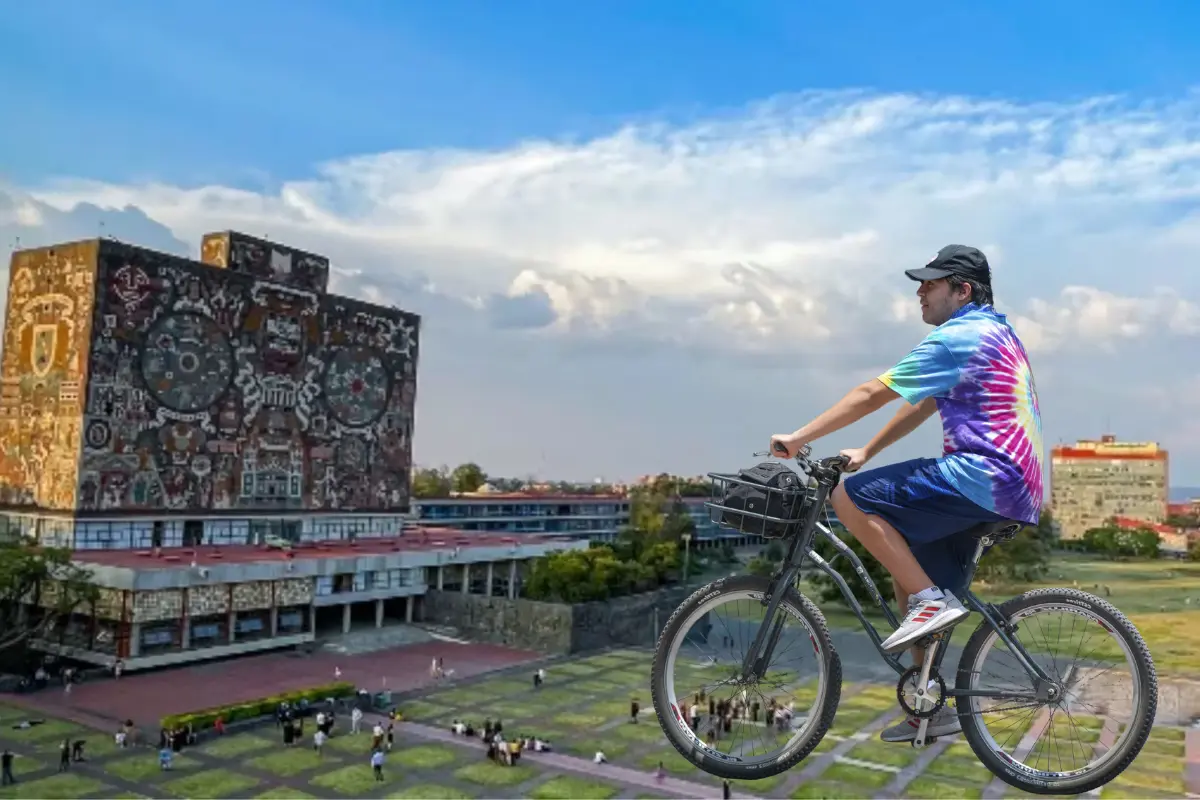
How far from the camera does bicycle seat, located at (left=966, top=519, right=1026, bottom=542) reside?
5.36 m

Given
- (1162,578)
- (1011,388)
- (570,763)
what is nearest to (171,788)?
(570,763)

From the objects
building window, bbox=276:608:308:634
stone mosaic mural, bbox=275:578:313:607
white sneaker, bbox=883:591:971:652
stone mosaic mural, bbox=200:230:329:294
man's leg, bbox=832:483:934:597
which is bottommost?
building window, bbox=276:608:308:634

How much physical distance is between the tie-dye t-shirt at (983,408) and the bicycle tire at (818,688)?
49.2 inches

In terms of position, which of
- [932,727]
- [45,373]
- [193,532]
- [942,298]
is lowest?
[193,532]

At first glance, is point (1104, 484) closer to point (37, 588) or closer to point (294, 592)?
point (294, 592)

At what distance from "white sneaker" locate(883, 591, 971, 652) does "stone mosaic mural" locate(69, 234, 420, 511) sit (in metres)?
54.7

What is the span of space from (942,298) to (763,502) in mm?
1811

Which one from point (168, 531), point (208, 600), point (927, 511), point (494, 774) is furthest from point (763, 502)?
point (168, 531)

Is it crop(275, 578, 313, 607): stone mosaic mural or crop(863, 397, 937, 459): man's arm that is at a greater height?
crop(863, 397, 937, 459): man's arm

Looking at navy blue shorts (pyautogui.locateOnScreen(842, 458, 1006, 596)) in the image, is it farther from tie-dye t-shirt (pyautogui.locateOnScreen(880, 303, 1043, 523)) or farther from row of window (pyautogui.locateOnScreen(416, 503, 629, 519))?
row of window (pyautogui.locateOnScreen(416, 503, 629, 519))

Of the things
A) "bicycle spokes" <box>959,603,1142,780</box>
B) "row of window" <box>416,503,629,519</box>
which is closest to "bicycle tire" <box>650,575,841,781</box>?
"bicycle spokes" <box>959,603,1142,780</box>

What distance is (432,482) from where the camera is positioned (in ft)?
469

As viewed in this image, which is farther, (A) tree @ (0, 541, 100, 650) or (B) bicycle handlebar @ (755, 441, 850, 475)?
(A) tree @ (0, 541, 100, 650)

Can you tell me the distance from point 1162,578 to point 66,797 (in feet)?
341
